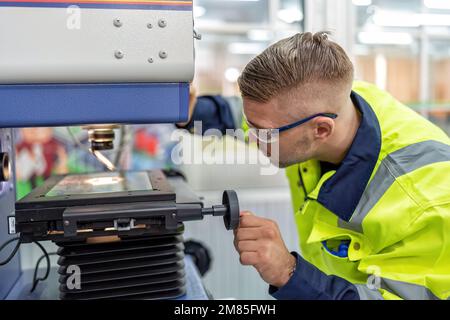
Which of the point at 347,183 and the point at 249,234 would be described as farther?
the point at 347,183

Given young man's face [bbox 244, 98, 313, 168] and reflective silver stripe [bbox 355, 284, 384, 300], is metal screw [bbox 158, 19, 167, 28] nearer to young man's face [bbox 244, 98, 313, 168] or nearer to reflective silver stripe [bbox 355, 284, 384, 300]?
young man's face [bbox 244, 98, 313, 168]

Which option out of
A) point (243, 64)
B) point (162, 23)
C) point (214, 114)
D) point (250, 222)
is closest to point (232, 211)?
point (250, 222)

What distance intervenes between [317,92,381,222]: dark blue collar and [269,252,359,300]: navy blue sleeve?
20cm

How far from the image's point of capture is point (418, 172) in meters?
0.93

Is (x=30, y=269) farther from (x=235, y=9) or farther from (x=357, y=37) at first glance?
(x=357, y=37)

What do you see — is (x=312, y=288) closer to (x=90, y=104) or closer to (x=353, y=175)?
(x=353, y=175)

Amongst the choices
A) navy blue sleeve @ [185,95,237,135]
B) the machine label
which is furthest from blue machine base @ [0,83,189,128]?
navy blue sleeve @ [185,95,237,135]

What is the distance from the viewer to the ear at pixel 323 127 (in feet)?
3.51

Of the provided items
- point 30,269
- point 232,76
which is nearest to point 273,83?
point 30,269

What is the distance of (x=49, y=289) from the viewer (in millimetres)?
1018

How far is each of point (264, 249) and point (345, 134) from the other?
0.44 metres

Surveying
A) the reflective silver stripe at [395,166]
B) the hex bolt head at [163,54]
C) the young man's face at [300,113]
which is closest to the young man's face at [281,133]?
the young man's face at [300,113]

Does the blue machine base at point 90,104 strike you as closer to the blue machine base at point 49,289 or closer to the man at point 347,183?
the man at point 347,183

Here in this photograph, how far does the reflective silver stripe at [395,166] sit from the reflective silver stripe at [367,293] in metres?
0.17
